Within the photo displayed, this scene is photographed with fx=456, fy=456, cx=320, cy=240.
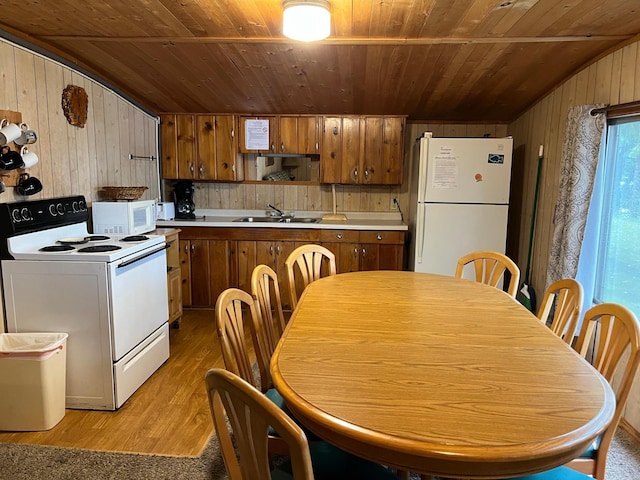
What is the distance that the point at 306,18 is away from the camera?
2.24 m

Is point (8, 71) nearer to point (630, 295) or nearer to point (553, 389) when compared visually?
point (553, 389)

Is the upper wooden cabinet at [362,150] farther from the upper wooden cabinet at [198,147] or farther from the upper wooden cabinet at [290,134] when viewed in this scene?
the upper wooden cabinet at [198,147]

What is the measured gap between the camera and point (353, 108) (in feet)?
13.4

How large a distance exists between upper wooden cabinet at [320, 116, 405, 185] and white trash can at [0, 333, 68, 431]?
272 centimetres

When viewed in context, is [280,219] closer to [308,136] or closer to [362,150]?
[308,136]

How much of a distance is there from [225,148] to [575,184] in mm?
2933

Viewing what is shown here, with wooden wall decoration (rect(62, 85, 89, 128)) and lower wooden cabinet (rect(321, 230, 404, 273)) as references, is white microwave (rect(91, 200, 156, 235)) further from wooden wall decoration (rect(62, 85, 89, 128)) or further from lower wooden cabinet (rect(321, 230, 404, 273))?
lower wooden cabinet (rect(321, 230, 404, 273))

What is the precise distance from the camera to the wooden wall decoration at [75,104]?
9.71 feet

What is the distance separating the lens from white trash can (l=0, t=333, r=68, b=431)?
2236mm

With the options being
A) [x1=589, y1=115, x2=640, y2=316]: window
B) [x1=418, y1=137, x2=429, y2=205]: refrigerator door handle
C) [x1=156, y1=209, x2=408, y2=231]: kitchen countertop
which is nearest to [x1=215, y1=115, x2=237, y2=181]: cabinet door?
[x1=156, y1=209, x2=408, y2=231]: kitchen countertop

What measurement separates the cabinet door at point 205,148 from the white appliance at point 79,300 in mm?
1820

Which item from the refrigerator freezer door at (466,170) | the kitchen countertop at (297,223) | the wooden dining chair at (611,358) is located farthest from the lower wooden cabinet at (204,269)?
the wooden dining chair at (611,358)

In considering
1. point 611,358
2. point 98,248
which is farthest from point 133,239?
point 611,358

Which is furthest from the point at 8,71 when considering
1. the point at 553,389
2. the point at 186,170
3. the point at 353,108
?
the point at 553,389
